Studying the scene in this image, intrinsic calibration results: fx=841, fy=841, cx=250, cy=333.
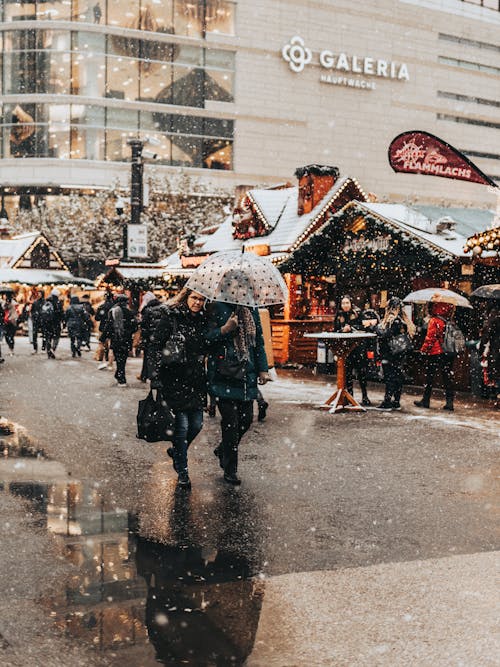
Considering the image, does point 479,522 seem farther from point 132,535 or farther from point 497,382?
point 497,382

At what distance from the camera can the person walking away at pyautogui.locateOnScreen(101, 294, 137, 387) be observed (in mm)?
15797

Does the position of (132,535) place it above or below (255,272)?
below

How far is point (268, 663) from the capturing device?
11.7ft

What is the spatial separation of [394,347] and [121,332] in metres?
5.82

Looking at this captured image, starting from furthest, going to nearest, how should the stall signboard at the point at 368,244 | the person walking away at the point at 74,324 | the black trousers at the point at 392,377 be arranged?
the person walking away at the point at 74,324, the stall signboard at the point at 368,244, the black trousers at the point at 392,377

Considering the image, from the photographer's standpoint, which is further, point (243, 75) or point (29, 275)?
point (243, 75)

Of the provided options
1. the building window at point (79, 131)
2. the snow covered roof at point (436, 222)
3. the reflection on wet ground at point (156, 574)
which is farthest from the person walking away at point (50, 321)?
the building window at point (79, 131)

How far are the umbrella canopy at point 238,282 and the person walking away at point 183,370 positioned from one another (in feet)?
0.66

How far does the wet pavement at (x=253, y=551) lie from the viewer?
377cm

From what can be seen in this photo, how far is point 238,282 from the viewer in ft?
22.7

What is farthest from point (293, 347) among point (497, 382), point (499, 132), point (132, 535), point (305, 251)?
point (499, 132)

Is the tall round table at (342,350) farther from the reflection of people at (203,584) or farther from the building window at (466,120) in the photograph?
the building window at (466,120)

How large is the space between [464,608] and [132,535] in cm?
224

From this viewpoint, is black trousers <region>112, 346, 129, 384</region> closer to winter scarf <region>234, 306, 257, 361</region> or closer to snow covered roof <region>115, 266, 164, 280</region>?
→ winter scarf <region>234, 306, 257, 361</region>
